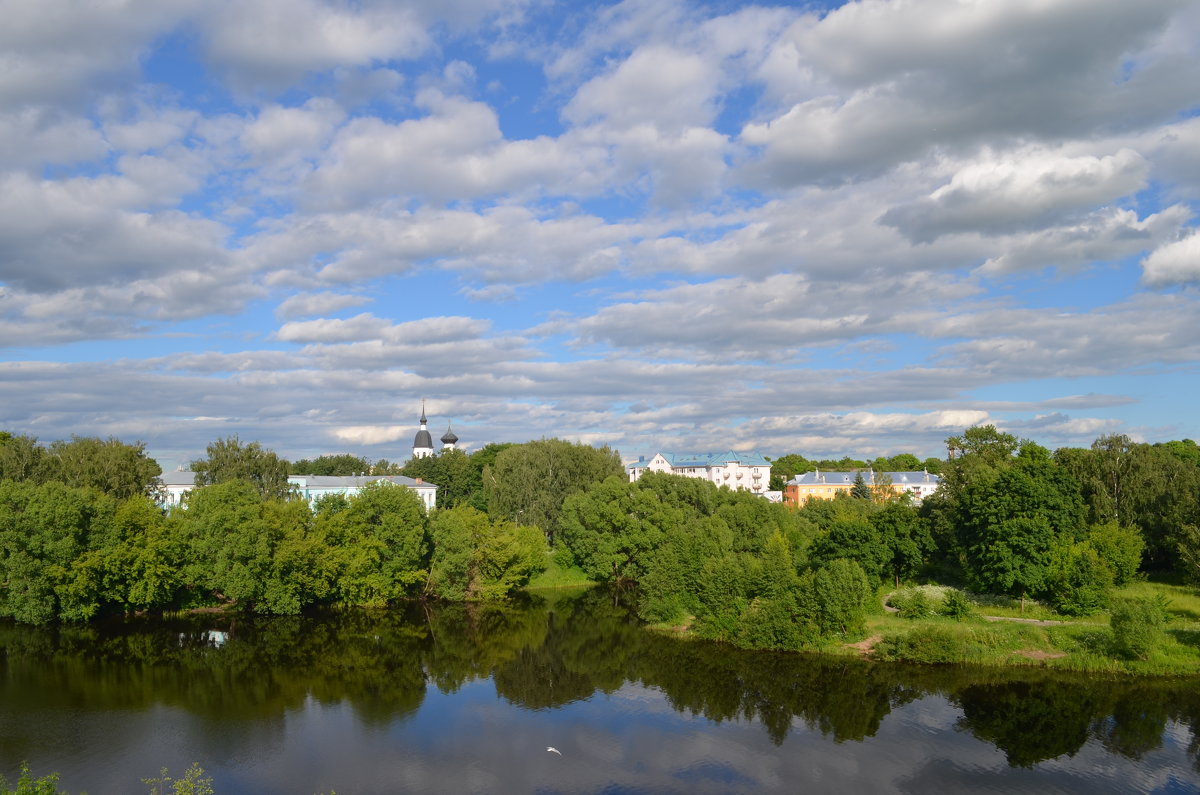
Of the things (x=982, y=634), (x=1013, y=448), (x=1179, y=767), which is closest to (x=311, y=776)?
(x=1179, y=767)

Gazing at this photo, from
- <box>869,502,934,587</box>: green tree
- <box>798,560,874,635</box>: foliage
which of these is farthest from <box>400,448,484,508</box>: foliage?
<box>798,560,874,635</box>: foliage

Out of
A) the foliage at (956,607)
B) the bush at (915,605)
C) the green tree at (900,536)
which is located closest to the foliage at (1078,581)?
the foliage at (956,607)

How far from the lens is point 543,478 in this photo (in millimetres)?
83000

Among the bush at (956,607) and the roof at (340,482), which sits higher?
the roof at (340,482)

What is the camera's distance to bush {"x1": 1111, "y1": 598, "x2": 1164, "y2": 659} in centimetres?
3850

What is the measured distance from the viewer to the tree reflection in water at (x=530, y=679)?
33.7 metres

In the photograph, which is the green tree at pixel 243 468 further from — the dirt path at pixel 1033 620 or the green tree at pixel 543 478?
the dirt path at pixel 1033 620

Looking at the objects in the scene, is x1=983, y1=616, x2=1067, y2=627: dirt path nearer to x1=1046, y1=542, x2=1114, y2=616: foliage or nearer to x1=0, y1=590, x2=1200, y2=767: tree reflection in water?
x1=1046, y1=542, x2=1114, y2=616: foliage

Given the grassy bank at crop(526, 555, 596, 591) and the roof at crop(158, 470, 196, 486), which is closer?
the grassy bank at crop(526, 555, 596, 591)

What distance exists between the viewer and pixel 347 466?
146500mm

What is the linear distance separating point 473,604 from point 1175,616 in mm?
47783

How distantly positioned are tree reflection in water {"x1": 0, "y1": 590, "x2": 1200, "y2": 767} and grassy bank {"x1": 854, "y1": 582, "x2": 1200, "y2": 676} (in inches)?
55.7

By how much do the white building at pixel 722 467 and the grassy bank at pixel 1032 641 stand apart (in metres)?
115

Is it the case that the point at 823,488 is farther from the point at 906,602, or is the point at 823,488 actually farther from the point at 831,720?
the point at 831,720
